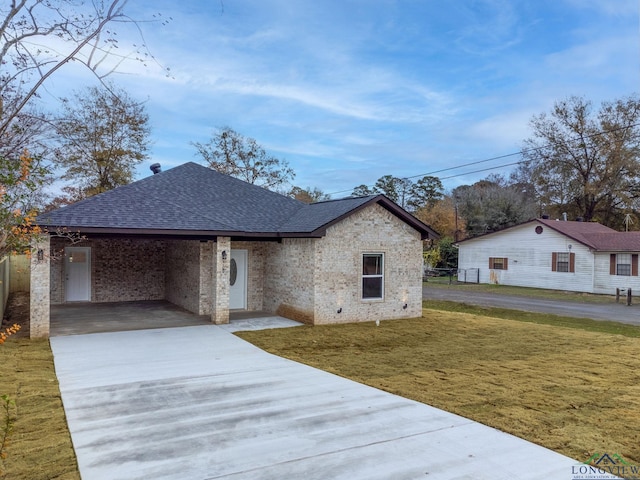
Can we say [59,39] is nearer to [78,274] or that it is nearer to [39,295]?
[39,295]

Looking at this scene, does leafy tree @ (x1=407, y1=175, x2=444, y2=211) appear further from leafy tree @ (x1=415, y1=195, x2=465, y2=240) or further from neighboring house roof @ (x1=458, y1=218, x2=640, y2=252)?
neighboring house roof @ (x1=458, y1=218, x2=640, y2=252)

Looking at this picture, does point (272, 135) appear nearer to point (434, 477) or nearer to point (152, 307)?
point (152, 307)

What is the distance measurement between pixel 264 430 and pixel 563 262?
966 inches

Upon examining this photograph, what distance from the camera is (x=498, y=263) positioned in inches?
1118

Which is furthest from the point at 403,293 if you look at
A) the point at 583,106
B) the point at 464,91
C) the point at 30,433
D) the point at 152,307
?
the point at 583,106

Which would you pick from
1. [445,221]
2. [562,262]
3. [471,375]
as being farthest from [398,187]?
[471,375]

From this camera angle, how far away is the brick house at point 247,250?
11516 millimetres

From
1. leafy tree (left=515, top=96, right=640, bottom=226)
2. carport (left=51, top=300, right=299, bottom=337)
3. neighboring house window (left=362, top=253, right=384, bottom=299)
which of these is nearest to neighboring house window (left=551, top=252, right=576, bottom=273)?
leafy tree (left=515, top=96, right=640, bottom=226)

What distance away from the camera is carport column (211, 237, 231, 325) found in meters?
12.0

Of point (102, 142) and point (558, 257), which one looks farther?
point (102, 142)

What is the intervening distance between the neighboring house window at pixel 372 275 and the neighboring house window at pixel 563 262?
1625cm

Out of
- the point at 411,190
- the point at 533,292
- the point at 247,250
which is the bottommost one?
the point at 533,292

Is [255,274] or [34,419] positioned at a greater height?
[255,274]

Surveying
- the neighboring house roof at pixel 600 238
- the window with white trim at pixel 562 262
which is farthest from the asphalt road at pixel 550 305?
the window with white trim at pixel 562 262
